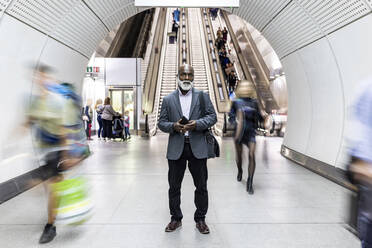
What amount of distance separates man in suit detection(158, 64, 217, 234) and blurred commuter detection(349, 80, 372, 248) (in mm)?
1379

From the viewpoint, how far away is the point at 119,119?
10.7 m

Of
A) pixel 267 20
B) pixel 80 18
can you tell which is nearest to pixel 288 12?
pixel 267 20

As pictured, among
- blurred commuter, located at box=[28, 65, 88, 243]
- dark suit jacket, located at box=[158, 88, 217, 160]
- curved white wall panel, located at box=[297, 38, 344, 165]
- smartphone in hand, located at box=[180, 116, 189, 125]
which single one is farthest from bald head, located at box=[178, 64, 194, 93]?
curved white wall panel, located at box=[297, 38, 344, 165]

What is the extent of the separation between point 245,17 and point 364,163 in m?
6.46

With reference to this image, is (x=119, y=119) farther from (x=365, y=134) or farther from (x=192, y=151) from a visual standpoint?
(x=365, y=134)

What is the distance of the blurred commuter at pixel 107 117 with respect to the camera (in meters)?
10.4

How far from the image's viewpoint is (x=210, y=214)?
3.36m

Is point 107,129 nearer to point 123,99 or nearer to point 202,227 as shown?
point 123,99

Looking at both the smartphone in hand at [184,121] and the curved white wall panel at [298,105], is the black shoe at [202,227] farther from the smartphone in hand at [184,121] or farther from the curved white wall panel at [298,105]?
the curved white wall panel at [298,105]

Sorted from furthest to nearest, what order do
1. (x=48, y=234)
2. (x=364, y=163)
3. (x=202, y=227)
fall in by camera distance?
(x=202, y=227)
(x=48, y=234)
(x=364, y=163)

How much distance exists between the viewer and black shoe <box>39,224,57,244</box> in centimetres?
266

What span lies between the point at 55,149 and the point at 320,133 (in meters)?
4.75

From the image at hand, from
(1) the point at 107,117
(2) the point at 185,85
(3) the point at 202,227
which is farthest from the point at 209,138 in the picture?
(1) the point at 107,117

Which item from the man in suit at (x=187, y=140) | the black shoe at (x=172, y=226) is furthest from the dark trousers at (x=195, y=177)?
the black shoe at (x=172, y=226)
